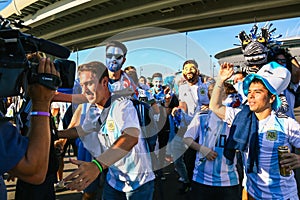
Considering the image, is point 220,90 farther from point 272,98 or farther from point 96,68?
point 96,68

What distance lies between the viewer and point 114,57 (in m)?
3.45

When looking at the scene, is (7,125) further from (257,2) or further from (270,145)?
(257,2)

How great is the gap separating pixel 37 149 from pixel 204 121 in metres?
2.01

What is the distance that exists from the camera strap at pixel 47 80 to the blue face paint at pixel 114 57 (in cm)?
194

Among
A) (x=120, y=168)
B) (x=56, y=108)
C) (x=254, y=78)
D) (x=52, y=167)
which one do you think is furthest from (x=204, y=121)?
(x=56, y=108)

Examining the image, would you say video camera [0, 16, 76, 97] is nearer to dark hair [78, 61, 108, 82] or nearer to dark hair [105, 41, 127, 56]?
dark hair [78, 61, 108, 82]

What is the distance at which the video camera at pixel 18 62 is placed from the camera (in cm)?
124

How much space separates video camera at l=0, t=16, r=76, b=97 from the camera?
1.24 m

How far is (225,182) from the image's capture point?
2758 mm

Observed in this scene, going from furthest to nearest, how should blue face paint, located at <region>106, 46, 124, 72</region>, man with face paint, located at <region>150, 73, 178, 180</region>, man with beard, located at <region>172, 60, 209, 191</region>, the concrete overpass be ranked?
the concrete overpass
man with face paint, located at <region>150, 73, 178, 180</region>
man with beard, located at <region>172, 60, 209, 191</region>
blue face paint, located at <region>106, 46, 124, 72</region>

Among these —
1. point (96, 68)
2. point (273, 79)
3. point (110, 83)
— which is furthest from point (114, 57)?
point (273, 79)

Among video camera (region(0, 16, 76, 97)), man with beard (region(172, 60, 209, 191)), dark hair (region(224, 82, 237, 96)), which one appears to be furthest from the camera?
man with beard (region(172, 60, 209, 191))

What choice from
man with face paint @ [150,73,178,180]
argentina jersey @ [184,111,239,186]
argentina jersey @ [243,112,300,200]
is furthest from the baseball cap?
man with face paint @ [150,73,178,180]

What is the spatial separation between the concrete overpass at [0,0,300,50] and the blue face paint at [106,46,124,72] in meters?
12.5
